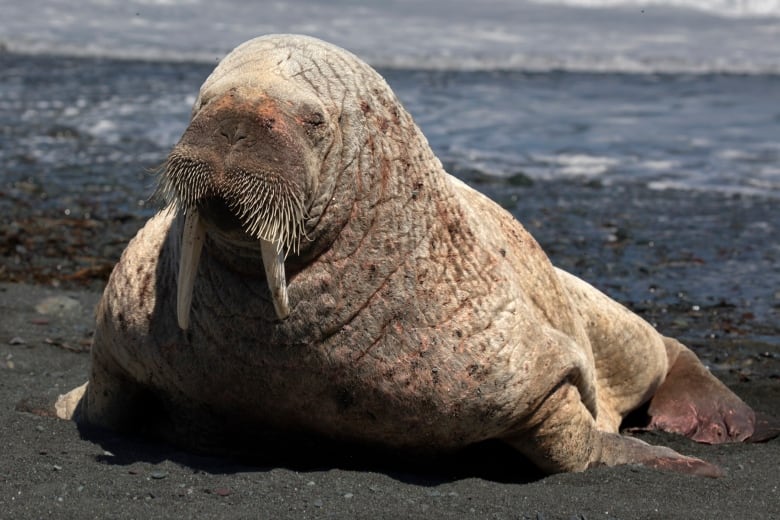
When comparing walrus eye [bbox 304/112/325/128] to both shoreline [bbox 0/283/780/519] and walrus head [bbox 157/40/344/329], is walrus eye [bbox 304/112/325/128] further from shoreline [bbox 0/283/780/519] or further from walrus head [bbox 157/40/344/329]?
shoreline [bbox 0/283/780/519]

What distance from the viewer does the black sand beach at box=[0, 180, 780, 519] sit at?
412 cm

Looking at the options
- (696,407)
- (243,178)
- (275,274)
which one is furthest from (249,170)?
(696,407)

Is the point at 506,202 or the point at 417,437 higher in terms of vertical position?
the point at 417,437

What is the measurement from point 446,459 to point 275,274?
1078 millimetres

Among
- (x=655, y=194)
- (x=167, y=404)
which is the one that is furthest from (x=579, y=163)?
(x=167, y=404)

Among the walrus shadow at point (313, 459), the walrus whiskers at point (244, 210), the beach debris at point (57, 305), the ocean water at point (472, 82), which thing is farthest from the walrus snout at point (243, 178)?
the beach debris at point (57, 305)

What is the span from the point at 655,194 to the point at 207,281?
7.80 metres

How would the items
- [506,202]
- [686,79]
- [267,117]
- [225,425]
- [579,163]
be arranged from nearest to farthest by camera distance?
[267,117], [225,425], [506,202], [579,163], [686,79]

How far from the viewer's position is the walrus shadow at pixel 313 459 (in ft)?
14.8

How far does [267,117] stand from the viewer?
151 inches

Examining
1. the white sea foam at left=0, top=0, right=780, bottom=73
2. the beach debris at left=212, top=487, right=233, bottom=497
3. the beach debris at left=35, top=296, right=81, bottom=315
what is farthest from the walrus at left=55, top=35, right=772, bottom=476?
the white sea foam at left=0, top=0, right=780, bottom=73

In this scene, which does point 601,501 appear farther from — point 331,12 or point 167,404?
point 331,12

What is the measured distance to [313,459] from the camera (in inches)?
180

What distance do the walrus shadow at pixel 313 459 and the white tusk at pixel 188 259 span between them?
2.21 feet
